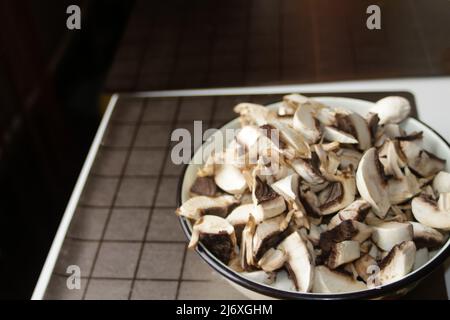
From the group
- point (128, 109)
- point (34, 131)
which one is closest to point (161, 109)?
point (128, 109)

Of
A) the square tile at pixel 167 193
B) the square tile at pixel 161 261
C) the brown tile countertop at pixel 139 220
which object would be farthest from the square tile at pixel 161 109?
the square tile at pixel 161 261

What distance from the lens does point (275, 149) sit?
1.75 ft

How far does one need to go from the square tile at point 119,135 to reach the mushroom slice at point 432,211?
1.26 feet

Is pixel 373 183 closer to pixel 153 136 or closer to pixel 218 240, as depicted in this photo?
pixel 218 240

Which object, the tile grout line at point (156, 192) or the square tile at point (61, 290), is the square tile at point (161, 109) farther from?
the square tile at point (61, 290)

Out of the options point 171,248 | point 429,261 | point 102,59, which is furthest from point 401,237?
point 102,59

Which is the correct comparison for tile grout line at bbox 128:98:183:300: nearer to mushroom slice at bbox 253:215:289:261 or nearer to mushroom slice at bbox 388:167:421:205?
mushroom slice at bbox 253:215:289:261

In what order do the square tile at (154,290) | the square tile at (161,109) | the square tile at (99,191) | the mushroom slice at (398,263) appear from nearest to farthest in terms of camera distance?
the mushroom slice at (398,263) < the square tile at (154,290) < the square tile at (99,191) < the square tile at (161,109)

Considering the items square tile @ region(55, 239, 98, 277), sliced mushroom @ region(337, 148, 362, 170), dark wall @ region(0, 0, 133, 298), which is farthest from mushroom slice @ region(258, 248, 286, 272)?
dark wall @ region(0, 0, 133, 298)

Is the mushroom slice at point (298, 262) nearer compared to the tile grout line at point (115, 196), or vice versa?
the mushroom slice at point (298, 262)

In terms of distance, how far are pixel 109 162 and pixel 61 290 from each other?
190 millimetres

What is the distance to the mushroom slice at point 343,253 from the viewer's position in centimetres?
49
